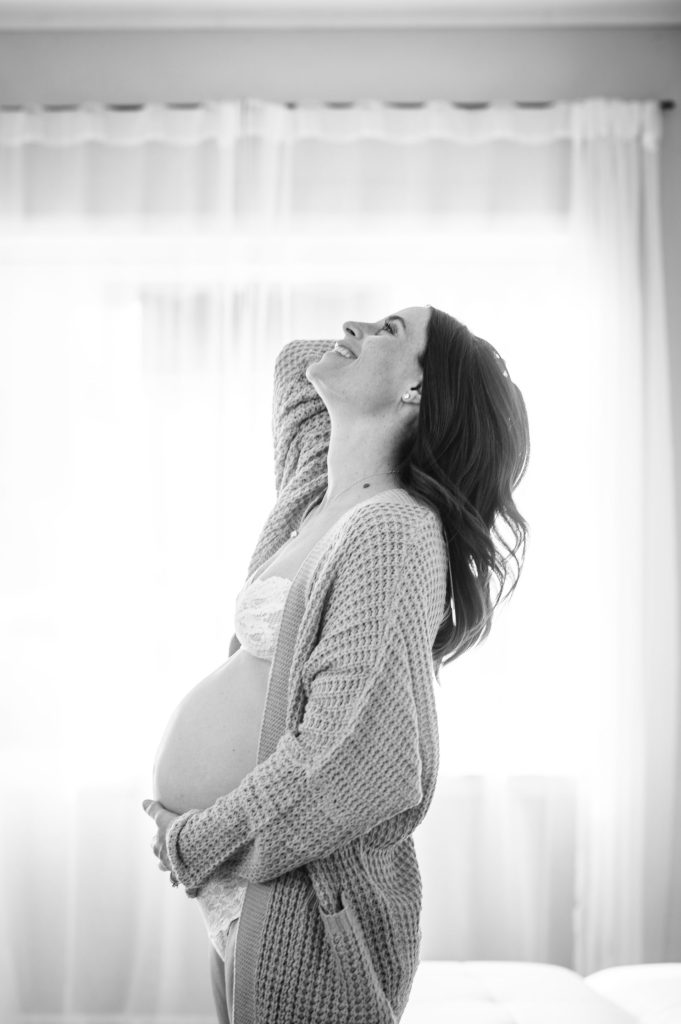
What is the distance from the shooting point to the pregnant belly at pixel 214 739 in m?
1.24

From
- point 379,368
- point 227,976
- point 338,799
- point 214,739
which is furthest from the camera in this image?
point 379,368

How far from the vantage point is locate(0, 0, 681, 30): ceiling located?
8.48ft

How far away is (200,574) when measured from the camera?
8.47 ft

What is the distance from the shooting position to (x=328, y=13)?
8.61 ft

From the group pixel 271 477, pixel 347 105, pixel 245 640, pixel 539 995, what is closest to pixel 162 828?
pixel 245 640

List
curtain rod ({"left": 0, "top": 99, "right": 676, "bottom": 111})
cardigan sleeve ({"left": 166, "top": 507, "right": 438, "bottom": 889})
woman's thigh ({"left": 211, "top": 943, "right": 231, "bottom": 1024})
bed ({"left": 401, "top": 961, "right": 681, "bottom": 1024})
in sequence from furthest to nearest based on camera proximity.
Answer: curtain rod ({"left": 0, "top": 99, "right": 676, "bottom": 111}) < bed ({"left": 401, "top": 961, "right": 681, "bottom": 1024}) < woman's thigh ({"left": 211, "top": 943, "right": 231, "bottom": 1024}) < cardigan sleeve ({"left": 166, "top": 507, "right": 438, "bottom": 889})

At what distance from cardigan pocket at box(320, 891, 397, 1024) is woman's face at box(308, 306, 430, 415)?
0.73 meters

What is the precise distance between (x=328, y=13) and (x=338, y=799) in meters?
2.38

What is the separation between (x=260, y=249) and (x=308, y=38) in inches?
26.5

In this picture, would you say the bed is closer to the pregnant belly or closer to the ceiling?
the pregnant belly

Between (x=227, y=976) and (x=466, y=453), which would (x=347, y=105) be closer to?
(x=466, y=453)

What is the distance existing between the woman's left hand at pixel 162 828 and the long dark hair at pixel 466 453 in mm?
505

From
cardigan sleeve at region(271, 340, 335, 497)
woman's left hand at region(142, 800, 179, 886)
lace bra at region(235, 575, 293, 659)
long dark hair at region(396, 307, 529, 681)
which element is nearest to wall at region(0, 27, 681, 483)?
cardigan sleeve at region(271, 340, 335, 497)

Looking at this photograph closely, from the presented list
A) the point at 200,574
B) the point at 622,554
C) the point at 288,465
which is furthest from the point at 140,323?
the point at 622,554
